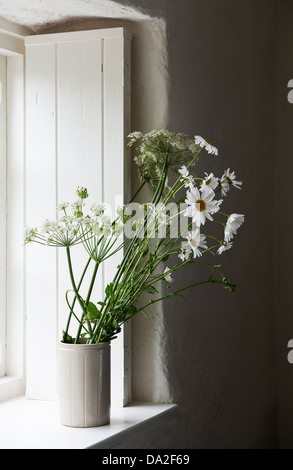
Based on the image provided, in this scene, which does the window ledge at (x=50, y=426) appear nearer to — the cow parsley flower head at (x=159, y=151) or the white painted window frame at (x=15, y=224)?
→ the white painted window frame at (x=15, y=224)

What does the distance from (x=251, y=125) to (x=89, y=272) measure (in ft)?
3.66

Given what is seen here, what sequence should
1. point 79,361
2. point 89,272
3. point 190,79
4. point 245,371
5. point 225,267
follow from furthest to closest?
point 245,371
point 225,267
point 190,79
point 89,272
point 79,361

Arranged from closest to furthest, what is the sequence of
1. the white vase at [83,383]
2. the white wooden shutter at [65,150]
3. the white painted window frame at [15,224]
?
1. the white vase at [83,383]
2. the white wooden shutter at [65,150]
3. the white painted window frame at [15,224]

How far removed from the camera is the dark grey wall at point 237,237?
240 centimetres

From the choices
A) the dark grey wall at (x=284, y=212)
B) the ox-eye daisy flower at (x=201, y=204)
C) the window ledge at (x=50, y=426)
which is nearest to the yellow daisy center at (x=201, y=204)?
the ox-eye daisy flower at (x=201, y=204)

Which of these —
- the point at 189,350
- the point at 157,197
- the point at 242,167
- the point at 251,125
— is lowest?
the point at 189,350

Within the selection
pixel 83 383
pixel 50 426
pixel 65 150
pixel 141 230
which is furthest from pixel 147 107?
pixel 50 426

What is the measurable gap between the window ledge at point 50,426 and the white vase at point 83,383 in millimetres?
36

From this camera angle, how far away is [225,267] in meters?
2.74

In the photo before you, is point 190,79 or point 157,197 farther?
point 190,79

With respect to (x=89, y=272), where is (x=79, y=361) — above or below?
below

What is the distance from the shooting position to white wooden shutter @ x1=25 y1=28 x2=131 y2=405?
223 cm
